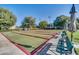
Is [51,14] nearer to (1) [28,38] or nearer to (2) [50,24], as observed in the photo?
(2) [50,24]

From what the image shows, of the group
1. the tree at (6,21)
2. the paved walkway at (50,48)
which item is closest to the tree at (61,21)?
the paved walkway at (50,48)

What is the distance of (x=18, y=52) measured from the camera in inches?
182

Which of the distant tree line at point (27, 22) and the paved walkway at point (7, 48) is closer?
the paved walkway at point (7, 48)

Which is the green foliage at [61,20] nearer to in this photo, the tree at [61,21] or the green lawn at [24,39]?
the tree at [61,21]

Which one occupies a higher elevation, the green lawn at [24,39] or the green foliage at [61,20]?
the green foliage at [61,20]

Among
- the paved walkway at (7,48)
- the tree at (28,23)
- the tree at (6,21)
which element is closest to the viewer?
the paved walkway at (7,48)

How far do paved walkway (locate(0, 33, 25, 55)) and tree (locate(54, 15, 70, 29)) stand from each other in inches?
43.2

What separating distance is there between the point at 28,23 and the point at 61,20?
803mm

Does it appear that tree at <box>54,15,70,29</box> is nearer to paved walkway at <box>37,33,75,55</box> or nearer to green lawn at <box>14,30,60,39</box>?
green lawn at <box>14,30,60,39</box>

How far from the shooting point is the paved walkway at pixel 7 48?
15.2 feet

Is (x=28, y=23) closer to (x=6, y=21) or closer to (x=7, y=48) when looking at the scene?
(x=6, y=21)
